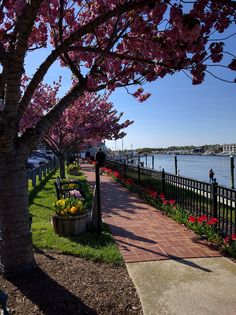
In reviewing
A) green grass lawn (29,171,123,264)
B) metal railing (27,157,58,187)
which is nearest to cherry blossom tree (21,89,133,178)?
metal railing (27,157,58,187)

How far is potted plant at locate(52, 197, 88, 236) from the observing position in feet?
23.1

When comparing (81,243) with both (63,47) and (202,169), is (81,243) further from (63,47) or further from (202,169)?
(202,169)

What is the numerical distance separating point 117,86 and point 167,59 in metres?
2.08

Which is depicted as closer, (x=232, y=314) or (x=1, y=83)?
(x=232, y=314)

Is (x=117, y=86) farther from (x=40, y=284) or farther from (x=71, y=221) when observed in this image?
(x=40, y=284)

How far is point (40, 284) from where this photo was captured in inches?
173

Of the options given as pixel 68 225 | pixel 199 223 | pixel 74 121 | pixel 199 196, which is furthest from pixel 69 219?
pixel 74 121

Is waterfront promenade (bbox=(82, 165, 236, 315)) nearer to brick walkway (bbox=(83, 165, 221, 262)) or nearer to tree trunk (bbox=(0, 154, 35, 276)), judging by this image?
brick walkway (bbox=(83, 165, 221, 262))

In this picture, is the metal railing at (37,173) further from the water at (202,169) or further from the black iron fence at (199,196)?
the water at (202,169)

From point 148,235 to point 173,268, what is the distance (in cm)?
208

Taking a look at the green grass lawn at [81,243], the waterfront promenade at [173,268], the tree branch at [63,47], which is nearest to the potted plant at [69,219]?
the green grass lawn at [81,243]

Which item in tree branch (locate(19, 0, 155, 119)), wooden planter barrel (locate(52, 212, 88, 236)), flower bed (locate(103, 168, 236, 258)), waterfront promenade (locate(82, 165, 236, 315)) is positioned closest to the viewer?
tree branch (locate(19, 0, 155, 119))

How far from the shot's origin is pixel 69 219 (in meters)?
7.02

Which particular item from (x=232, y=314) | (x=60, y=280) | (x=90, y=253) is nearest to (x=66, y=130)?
(x=90, y=253)
